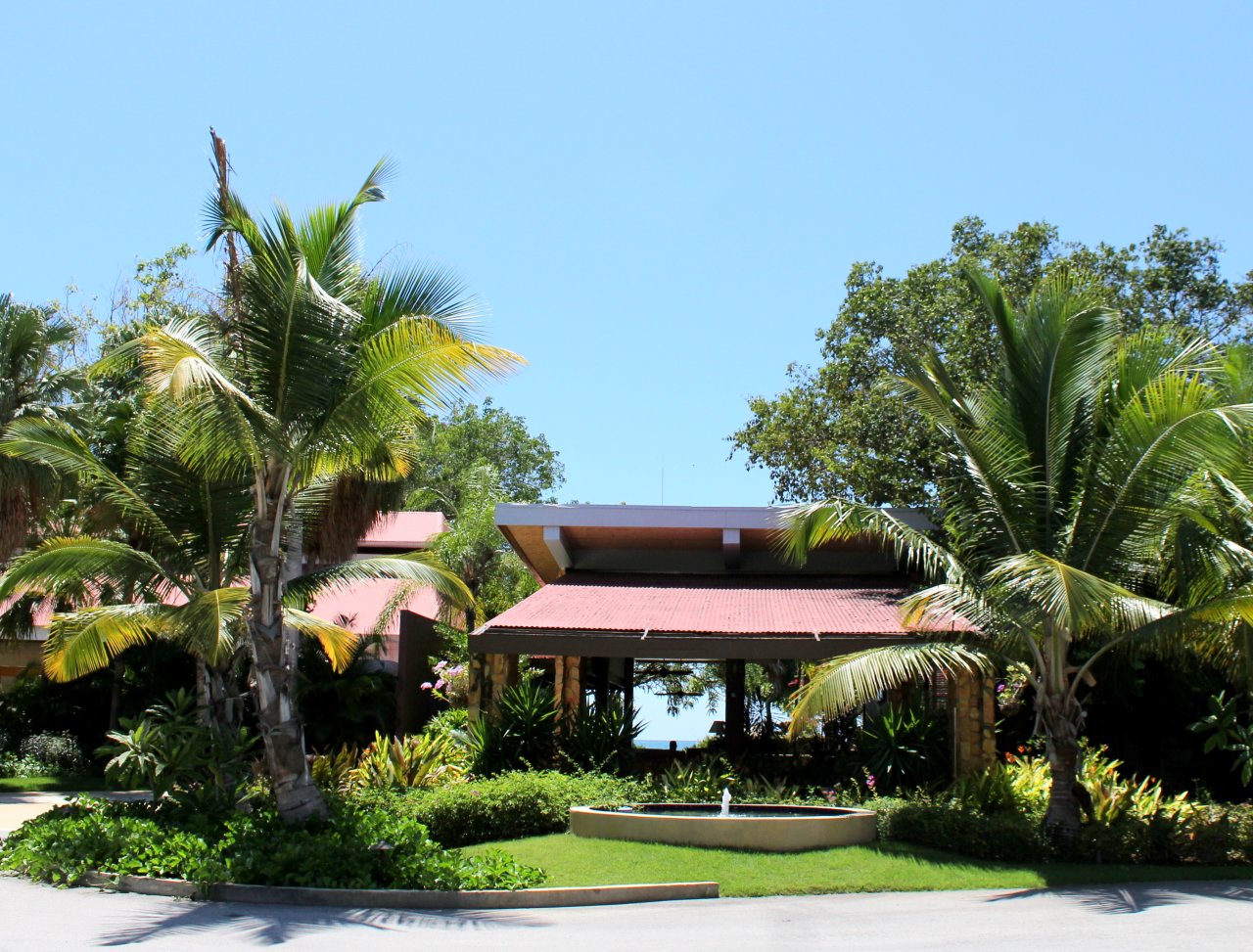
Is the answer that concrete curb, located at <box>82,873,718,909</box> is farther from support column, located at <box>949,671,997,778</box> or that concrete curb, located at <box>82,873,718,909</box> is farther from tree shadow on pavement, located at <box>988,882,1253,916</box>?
support column, located at <box>949,671,997,778</box>

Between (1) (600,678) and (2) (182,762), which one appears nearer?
(2) (182,762)

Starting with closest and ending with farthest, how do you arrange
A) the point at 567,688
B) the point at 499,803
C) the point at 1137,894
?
the point at 1137,894 < the point at 499,803 < the point at 567,688

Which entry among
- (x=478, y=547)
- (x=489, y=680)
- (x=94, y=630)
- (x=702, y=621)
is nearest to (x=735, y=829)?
(x=702, y=621)

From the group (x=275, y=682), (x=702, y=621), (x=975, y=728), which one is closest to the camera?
(x=275, y=682)

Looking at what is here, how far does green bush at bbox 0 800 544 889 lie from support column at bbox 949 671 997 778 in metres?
6.55

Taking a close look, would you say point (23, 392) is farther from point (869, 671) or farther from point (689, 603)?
point (869, 671)

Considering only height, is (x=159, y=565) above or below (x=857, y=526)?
below

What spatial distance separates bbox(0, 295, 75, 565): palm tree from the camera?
18.5 metres

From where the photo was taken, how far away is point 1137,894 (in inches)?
429

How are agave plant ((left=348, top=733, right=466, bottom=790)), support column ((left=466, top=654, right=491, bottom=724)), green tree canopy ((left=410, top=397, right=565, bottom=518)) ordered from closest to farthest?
agave plant ((left=348, top=733, right=466, bottom=790)) < support column ((left=466, top=654, right=491, bottom=724)) < green tree canopy ((left=410, top=397, right=565, bottom=518))

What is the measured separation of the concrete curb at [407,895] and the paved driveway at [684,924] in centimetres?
17

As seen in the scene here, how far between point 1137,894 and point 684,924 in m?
4.38

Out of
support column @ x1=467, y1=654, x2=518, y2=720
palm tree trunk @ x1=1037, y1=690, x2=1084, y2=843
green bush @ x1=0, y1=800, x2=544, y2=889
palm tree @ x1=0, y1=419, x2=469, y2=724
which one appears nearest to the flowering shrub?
support column @ x1=467, y1=654, x2=518, y2=720

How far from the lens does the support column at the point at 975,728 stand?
49.2 feet
